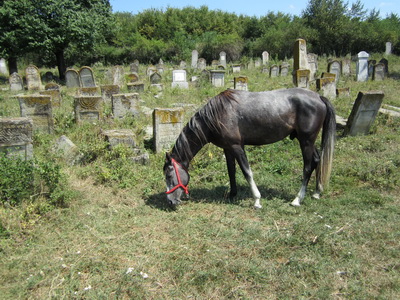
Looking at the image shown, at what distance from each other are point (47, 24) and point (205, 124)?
19.1m

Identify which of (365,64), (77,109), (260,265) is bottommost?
(260,265)

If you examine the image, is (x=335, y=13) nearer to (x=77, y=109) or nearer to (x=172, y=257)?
(x=77, y=109)

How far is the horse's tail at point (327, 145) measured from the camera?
5032 mm

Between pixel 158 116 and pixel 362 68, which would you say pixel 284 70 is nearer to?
pixel 362 68

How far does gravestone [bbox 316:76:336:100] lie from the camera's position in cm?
1172

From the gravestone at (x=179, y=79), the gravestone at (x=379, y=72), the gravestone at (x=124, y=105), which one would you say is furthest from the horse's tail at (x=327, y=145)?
the gravestone at (x=379, y=72)

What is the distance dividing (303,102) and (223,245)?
251 centimetres

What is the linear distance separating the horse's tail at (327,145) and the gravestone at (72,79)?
15.4 metres

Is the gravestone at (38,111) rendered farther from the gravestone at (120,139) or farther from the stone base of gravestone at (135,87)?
the stone base of gravestone at (135,87)

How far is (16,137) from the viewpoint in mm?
5059

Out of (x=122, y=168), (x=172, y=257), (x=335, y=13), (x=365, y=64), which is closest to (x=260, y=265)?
(x=172, y=257)

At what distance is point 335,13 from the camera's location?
37.6 metres

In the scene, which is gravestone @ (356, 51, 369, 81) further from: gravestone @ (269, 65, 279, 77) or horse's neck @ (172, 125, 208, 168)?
horse's neck @ (172, 125, 208, 168)

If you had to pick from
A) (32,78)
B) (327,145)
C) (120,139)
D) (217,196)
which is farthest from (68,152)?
(32,78)
